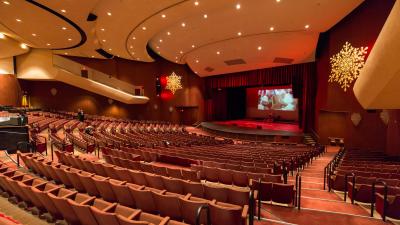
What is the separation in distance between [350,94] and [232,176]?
10.4 meters

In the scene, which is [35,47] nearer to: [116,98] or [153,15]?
[116,98]

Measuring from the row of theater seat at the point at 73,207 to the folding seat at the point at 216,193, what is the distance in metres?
1.10

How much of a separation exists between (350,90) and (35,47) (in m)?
22.3

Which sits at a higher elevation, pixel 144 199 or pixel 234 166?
pixel 144 199

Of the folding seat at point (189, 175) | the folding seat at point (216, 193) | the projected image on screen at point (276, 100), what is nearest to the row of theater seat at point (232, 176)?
the folding seat at point (189, 175)

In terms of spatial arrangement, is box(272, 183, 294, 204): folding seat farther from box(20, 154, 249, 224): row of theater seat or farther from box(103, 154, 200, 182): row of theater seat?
box(103, 154, 200, 182): row of theater seat

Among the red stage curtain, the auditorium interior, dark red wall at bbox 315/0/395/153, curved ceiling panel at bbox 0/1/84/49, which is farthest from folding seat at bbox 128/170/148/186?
the red stage curtain

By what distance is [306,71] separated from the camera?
1698 centimetres

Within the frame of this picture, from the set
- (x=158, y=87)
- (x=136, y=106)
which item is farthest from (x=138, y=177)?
(x=136, y=106)

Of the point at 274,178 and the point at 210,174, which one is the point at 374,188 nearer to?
the point at 274,178

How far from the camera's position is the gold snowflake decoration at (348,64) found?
11.2m

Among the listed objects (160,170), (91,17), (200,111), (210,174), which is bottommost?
(210,174)

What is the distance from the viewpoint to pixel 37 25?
13.2 metres

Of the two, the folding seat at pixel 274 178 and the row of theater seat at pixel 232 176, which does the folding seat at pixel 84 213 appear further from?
the folding seat at pixel 274 178
